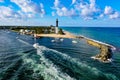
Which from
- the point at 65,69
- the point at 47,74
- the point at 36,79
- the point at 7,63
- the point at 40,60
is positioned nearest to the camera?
the point at 36,79

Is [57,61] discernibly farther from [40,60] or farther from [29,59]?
[29,59]

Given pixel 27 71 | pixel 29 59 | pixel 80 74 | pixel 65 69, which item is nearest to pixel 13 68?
pixel 27 71

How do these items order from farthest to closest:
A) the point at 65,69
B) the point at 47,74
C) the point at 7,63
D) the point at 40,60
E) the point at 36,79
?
the point at 40,60
the point at 7,63
the point at 65,69
the point at 47,74
the point at 36,79

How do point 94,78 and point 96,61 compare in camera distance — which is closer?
point 94,78

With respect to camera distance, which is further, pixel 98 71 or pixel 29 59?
pixel 29 59

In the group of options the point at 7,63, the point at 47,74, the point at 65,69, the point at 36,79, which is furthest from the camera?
the point at 7,63

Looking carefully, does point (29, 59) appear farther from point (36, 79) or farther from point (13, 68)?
point (36, 79)

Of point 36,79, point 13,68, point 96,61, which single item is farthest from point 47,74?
point 96,61
